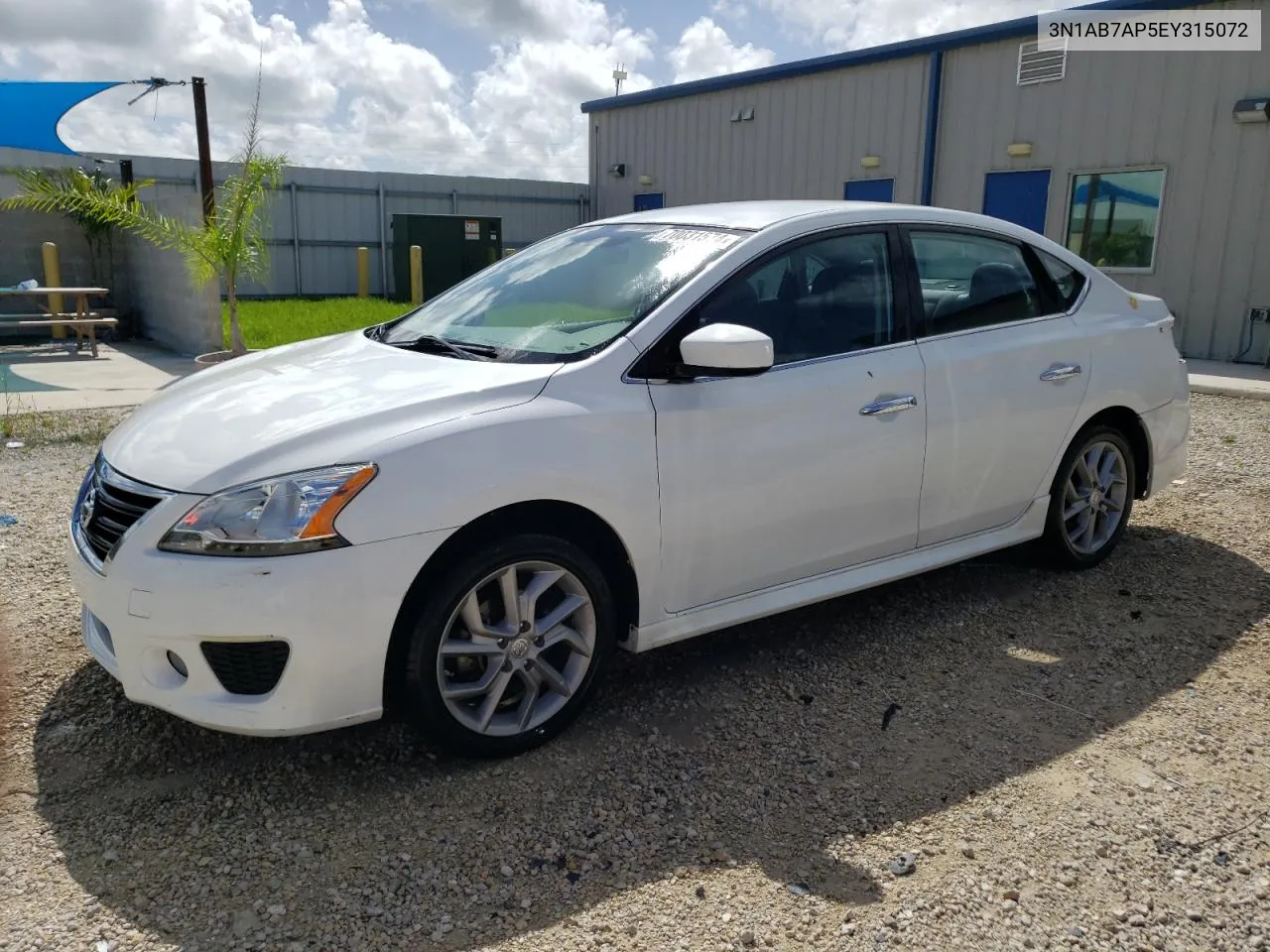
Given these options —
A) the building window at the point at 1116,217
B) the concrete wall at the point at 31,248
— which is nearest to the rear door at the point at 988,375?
the building window at the point at 1116,217

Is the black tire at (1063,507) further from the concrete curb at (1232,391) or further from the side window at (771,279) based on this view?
the concrete curb at (1232,391)

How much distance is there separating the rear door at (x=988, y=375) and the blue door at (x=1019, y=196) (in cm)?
980

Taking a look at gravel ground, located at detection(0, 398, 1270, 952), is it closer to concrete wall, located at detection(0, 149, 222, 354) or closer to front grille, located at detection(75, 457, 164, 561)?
front grille, located at detection(75, 457, 164, 561)

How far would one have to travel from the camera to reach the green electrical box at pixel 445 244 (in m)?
19.9

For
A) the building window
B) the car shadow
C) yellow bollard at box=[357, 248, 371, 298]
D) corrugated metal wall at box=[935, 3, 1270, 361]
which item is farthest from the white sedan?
yellow bollard at box=[357, 248, 371, 298]

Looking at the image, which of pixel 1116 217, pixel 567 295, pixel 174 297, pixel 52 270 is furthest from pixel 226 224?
pixel 1116 217

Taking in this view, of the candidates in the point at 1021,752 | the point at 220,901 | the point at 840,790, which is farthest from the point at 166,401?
the point at 1021,752

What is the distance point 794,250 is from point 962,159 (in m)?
11.8

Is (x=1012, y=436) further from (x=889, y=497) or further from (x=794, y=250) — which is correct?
(x=794, y=250)

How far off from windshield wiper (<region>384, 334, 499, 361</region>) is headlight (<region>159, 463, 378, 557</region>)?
2.52 ft

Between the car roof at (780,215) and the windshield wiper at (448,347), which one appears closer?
the windshield wiper at (448,347)

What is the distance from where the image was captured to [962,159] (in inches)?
556

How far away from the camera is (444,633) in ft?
9.33

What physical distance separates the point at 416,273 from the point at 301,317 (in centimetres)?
417
